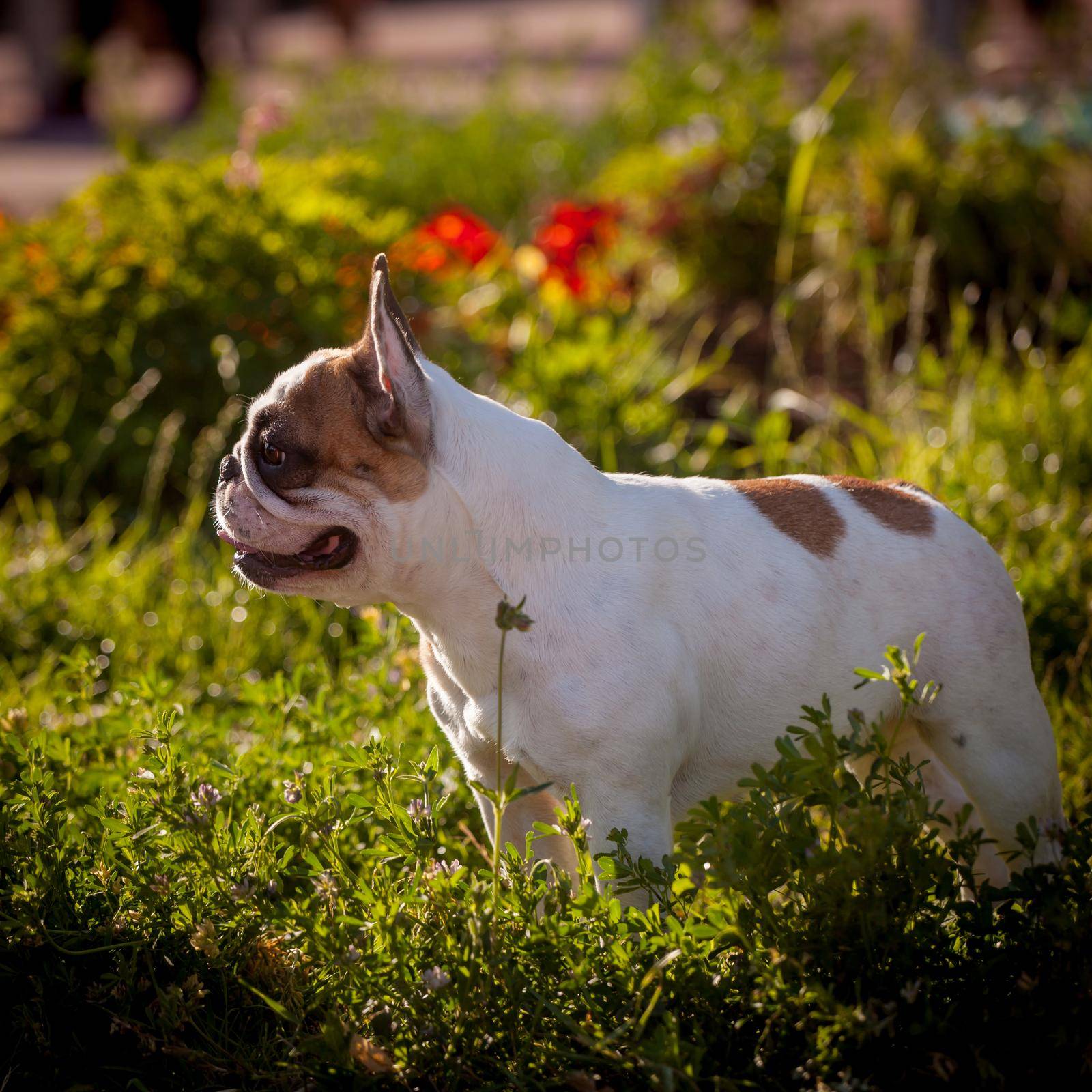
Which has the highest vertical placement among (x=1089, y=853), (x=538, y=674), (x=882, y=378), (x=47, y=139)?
(x=538, y=674)

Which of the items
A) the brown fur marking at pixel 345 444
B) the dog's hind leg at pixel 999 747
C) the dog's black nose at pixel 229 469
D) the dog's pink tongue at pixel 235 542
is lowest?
the dog's hind leg at pixel 999 747

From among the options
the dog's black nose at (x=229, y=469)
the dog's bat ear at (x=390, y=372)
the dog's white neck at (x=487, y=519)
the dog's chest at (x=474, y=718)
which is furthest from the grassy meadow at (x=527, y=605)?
the dog's bat ear at (x=390, y=372)

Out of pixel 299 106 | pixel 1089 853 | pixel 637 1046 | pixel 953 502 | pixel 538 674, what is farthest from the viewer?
pixel 299 106

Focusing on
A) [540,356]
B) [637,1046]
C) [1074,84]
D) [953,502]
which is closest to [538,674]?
[637,1046]

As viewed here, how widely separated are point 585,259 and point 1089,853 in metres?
4.00

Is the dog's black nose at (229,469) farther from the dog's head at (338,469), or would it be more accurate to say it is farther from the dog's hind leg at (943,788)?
the dog's hind leg at (943,788)

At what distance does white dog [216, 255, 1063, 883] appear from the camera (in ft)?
7.58

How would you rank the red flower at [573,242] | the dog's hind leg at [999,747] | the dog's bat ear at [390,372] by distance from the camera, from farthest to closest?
the red flower at [573,242]
the dog's hind leg at [999,747]
the dog's bat ear at [390,372]

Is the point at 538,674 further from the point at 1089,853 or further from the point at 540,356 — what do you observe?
the point at 540,356

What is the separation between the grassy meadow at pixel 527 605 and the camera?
208 centimetres

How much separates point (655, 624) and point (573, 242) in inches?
133

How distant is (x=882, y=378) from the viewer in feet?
16.4

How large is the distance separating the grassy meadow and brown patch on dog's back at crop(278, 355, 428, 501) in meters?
0.53

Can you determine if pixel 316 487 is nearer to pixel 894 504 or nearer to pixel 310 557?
pixel 310 557
